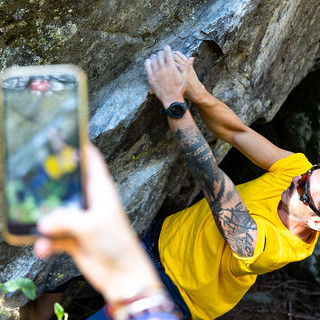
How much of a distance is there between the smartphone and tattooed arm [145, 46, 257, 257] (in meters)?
1.20

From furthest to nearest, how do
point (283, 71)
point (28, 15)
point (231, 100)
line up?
1. point (283, 71)
2. point (231, 100)
3. point (28, 15)

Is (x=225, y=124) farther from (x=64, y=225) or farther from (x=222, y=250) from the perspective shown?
(x=64, y=225)

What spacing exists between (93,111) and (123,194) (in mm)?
634

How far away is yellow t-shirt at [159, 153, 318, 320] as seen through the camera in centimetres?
260

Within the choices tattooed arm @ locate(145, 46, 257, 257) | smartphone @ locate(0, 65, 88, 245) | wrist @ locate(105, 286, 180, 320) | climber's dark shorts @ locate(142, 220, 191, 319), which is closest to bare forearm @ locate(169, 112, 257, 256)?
tattooed arm @ locate(145, 46, 257, 257)

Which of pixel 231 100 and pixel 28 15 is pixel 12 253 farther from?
pixel 231 100

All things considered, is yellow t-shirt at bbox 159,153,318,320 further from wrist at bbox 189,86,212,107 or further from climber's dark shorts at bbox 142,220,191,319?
wrist at bbox 189,86,212,107

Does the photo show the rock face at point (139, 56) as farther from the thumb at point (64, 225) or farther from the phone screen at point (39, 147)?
the thumb at point (64, 225)

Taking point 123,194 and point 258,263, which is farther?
point 123,194

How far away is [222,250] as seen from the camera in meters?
2.73

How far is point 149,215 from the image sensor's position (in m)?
3.12

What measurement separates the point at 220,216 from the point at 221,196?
11 cm

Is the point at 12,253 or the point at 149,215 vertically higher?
the point at 12,253

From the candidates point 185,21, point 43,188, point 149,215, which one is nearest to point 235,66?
point 185,21
